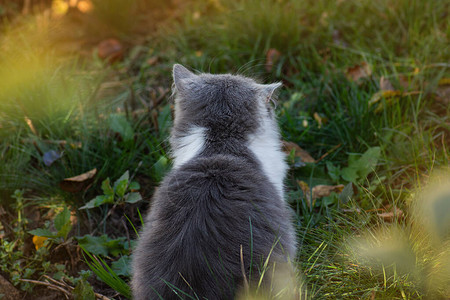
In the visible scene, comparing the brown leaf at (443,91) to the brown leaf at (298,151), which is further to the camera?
the brown leaf at (443,91)

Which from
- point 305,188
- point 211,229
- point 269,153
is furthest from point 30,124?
point 305,188

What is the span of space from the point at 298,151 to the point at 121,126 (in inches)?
56.1

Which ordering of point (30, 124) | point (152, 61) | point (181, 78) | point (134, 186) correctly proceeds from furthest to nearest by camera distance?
point (152, 61)
point (30, 124)
point (134, 186)
point (181, 78)

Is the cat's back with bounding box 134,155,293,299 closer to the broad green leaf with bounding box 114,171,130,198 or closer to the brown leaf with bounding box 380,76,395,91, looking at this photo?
the broad green leaf with bounding box 114,171,130,198

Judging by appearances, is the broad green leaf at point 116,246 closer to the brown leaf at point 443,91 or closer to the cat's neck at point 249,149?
the cat's neck at point 249,149

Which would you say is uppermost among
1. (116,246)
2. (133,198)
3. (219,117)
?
(219,117)

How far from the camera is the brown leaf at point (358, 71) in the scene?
3.81 meters

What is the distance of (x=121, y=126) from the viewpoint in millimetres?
3422

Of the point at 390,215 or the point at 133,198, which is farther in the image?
the point at 133,198

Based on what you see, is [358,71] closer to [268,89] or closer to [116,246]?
[268,89]

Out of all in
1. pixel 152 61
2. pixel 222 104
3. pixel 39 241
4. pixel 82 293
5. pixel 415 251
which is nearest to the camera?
pixel 415 251

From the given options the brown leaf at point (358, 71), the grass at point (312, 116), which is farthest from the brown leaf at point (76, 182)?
the brown leaf at point (358, 71)

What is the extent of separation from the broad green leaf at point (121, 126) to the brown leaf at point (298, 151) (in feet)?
3.99

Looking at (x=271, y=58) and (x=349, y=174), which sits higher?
(x=271, y=58)
